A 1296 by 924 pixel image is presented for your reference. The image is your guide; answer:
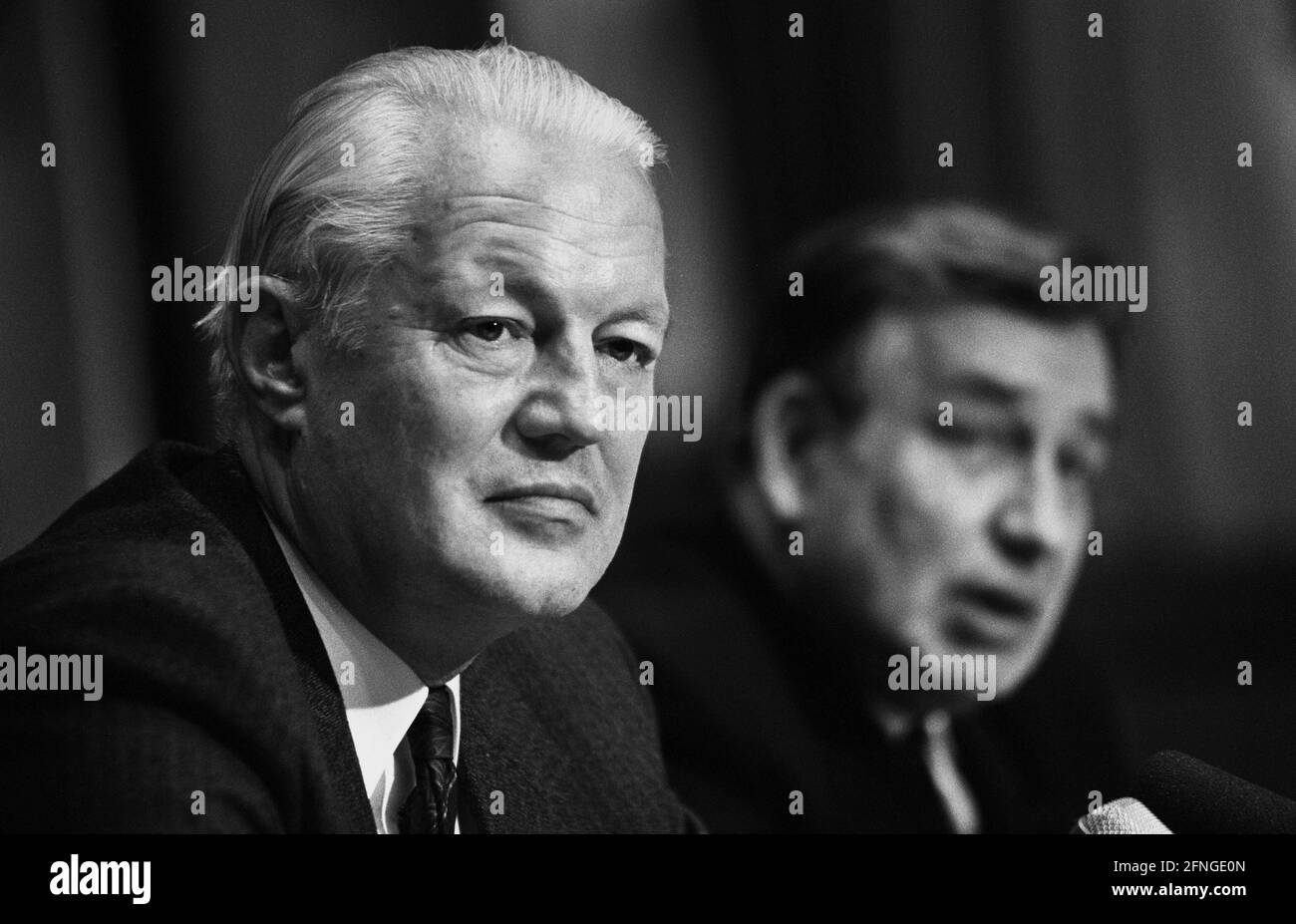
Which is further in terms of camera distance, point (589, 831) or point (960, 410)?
point (960, 410)

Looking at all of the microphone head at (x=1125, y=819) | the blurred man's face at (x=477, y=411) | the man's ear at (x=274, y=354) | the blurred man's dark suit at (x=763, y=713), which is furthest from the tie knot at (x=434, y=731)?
the microphone head at (x=1125, y=819)

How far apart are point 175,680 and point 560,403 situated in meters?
0.70

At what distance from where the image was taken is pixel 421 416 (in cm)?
212

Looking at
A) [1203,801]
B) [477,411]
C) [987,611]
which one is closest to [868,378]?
[987,611]

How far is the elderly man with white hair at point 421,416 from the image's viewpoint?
2.06m

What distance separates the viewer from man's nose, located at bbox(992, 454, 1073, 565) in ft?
8.82

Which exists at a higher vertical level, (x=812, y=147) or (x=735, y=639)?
(x=812, y=147)

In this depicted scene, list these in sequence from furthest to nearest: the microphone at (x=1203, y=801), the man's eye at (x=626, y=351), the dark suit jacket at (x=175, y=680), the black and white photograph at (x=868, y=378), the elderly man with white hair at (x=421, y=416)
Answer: the black and white photograph at (x=868, y=378) → the man's eye at (x=626, y=351) → the elderly man with white hair at (x=421, y=416) → the microphone at (x=1203, y=801) → the dark suit jacket at (x=175, y=680)

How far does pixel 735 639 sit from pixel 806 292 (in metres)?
0.68

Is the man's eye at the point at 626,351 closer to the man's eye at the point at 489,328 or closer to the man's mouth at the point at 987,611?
the man's eye at the point at 489,328

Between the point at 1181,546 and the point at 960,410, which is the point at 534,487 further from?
the point at 1181,546

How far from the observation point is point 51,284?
2.64 m
